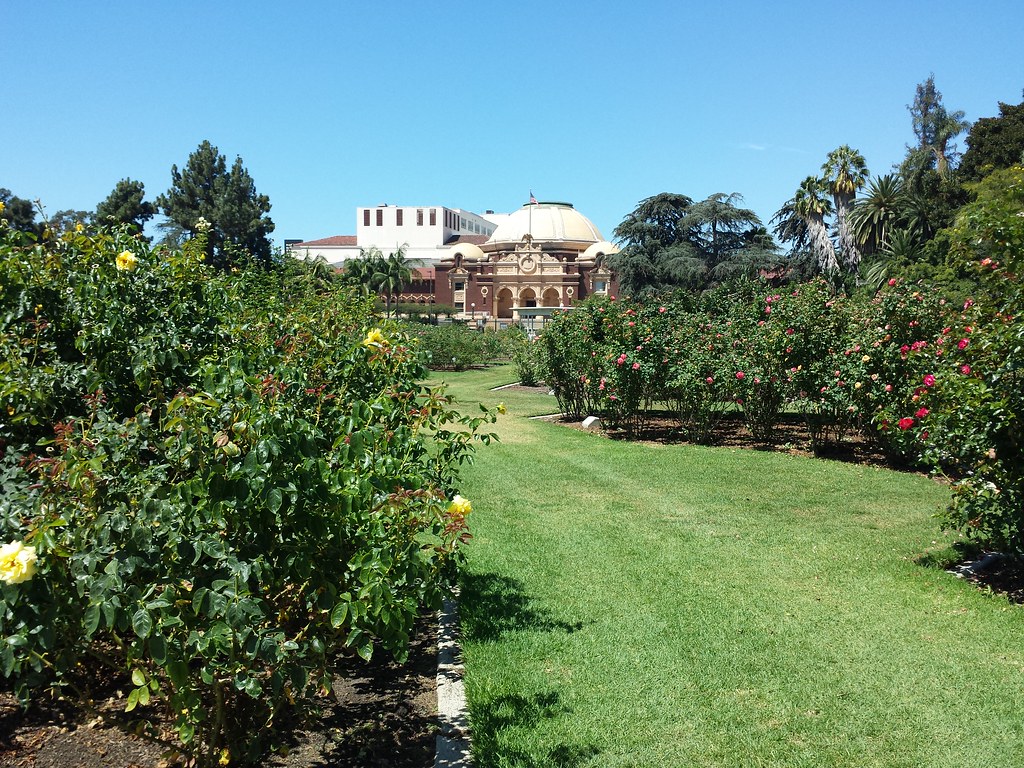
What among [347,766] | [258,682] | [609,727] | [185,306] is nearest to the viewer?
[258,682]

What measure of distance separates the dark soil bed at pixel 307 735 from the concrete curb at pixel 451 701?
48 millimetres

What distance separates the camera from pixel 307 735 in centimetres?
332

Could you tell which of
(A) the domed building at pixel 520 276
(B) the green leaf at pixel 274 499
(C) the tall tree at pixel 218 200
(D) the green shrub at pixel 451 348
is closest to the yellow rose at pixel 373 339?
(B) the green leaf at pixel 274 499

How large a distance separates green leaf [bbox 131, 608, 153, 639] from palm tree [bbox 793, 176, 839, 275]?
34065 millimetres

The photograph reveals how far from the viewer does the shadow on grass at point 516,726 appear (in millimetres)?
3127

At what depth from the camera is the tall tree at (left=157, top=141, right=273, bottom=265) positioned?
51.8 m

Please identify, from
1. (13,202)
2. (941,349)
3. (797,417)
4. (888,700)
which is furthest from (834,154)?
(13,202)

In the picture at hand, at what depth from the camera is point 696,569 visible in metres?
5.57

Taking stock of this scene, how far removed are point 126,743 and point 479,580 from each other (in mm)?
2452

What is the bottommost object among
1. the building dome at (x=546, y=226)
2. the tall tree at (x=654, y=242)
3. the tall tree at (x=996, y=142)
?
the tall tree at (x=654, y=242)

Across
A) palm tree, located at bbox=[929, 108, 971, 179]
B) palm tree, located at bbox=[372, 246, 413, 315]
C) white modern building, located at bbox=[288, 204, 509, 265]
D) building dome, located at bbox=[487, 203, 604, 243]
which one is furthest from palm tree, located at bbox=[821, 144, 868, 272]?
white modern building, located at bbox=[288, 204, 509, 265]

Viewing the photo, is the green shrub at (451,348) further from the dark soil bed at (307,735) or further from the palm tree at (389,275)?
the palm tree at (389,275)

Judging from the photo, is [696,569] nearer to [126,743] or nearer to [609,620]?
[609,620]

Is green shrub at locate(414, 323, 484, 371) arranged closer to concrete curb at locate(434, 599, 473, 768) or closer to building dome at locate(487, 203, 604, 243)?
concrete curb at locate(434, 599, 473, 768)
